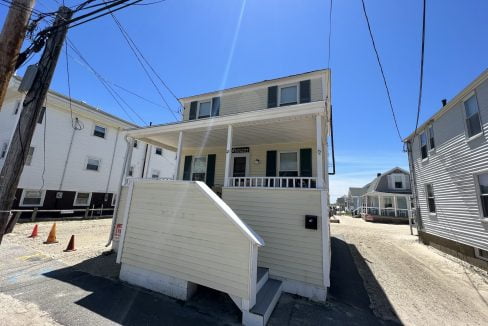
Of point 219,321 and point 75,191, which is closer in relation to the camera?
point 219,321

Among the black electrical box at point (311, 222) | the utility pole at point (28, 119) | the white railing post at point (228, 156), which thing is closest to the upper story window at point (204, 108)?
the white railing post at point (228, 156)

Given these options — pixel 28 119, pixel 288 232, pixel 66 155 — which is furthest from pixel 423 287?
pixel 66 155

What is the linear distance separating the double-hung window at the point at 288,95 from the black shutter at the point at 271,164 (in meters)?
2.79

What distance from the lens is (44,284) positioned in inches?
209

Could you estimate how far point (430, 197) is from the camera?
1163 cm

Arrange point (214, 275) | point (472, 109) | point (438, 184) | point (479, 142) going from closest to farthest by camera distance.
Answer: point (214, 275) < point (479, 142) < point (472, 109) < point (438, 184)

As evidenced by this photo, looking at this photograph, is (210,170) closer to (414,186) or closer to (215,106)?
(215,106)

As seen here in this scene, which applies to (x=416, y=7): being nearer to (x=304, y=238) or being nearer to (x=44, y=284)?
(x=304, y=238)

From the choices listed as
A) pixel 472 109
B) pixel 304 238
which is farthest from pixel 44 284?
pixel 472 109

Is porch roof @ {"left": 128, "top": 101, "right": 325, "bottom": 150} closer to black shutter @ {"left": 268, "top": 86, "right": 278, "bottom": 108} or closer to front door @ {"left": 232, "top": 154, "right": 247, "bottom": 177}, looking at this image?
front door @ {"left": 232, "top": 154, "right": 247, "bottom": 177}

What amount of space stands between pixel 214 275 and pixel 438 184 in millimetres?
11972

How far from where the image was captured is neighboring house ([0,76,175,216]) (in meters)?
13.6

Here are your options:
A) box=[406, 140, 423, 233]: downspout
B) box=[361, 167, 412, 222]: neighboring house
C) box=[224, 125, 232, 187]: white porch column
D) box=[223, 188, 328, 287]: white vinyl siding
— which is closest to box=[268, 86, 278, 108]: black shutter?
box=[224, 125, 232, 187]: white porch column

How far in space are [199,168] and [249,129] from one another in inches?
178
